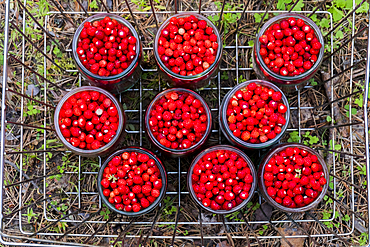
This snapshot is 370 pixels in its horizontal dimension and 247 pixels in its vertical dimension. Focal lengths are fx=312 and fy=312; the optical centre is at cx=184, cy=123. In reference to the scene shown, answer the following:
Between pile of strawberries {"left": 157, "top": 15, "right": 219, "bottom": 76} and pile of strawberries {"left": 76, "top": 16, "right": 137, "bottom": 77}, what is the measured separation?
154 mm

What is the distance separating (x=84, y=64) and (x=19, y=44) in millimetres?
630

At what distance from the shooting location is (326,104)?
1.65 metres

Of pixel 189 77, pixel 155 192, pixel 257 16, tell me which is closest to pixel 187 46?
pixel 189 77

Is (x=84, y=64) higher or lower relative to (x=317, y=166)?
higher

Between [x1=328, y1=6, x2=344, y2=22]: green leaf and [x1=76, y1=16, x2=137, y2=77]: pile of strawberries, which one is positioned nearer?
[x1=76, y1=16, x2=137, y2=77]: pile of strawberries

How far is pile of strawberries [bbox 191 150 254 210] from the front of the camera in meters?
1.41

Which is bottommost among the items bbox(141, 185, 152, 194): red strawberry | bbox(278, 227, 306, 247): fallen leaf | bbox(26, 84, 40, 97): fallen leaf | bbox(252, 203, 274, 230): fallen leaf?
bbox(278, 227, 306, 247): fallen leaf

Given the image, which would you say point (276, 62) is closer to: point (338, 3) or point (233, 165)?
point (233, 165)

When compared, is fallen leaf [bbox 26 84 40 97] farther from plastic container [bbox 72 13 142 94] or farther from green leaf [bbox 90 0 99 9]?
green leaf [bbox 90 0 99 9]

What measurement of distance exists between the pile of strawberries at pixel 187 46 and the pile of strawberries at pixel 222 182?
423 mm

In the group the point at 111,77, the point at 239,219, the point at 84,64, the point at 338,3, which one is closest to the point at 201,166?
the point at 239,219

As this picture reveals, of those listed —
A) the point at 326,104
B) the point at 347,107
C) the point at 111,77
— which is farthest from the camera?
the point at 347,107

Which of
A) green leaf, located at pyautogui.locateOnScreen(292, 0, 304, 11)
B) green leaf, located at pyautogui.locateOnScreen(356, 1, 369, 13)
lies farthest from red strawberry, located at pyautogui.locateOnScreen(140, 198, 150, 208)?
green leaf, located at pyautogui.locateOnScreen(356, 1, 369, 13)

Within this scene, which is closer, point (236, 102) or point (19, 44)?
point (236, 102)
